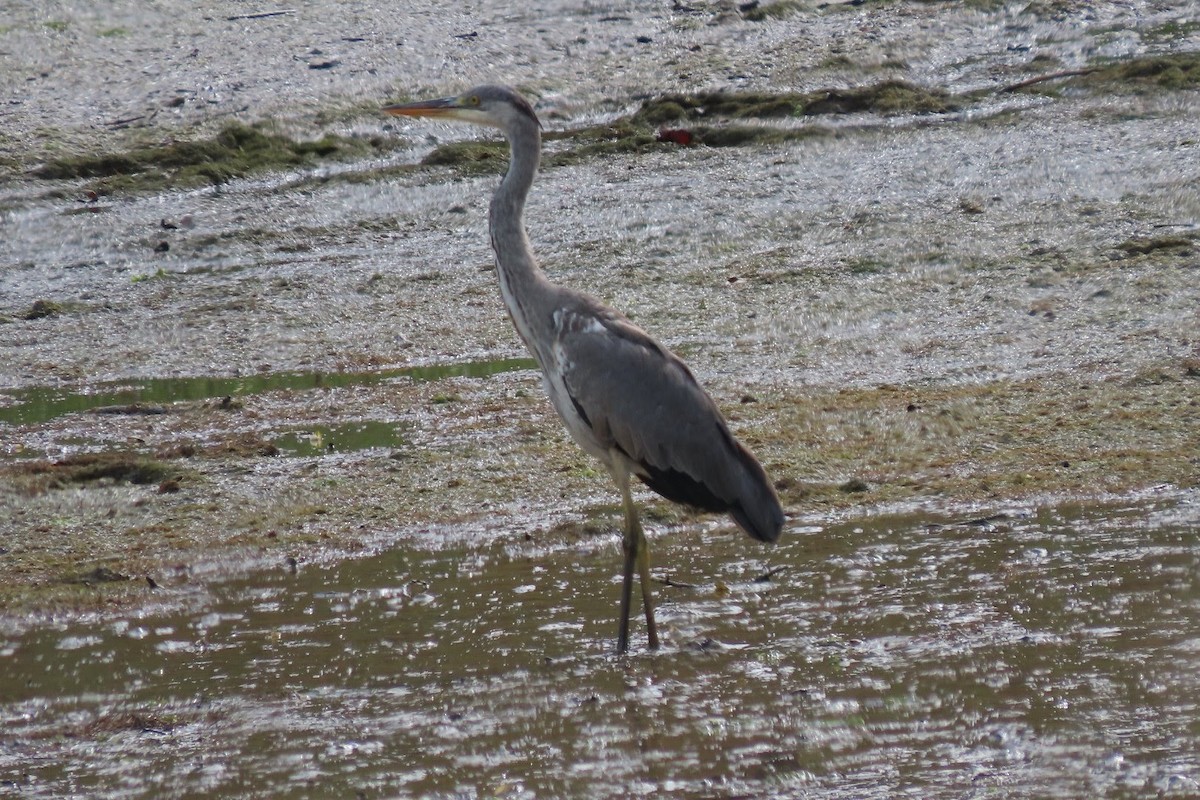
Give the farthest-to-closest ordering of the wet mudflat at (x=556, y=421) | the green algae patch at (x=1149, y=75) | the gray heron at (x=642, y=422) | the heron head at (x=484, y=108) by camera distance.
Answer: the green algae patch at (x=1149, y=75)
the heron head at (x=484, y=108)
the gray heron at (x=642, y=422)
the wet mudflat at (x=556, y=421)

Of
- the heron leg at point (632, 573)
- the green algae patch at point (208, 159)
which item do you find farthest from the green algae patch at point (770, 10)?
the heron leg at point (632, 573)

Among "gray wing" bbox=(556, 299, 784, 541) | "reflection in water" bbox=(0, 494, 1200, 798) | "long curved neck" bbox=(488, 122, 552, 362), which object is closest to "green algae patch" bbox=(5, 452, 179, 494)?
"reflection in water" bbox=(0, 494, 1200, 798)

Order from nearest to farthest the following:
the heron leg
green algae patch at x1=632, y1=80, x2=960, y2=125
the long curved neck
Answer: the heron leg < the long curved neck < green algae patch at x1=632, y1=80, x2=960, y2=125

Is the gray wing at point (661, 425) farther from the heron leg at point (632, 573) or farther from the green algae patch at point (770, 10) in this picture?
the green algae patch at point (770, 10)

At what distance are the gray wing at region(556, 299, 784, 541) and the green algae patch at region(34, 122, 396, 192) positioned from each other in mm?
7275

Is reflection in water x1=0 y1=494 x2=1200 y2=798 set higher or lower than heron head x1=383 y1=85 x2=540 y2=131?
lower

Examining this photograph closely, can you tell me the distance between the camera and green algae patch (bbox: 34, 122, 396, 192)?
12844 millimetres

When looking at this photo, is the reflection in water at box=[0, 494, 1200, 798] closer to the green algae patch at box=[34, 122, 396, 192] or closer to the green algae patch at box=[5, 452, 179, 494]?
the green algae patch at box=[5, 452, 179, 494]

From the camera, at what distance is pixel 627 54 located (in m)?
14.6

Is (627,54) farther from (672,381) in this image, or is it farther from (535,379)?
(672,381)

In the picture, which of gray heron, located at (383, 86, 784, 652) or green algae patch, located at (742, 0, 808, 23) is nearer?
gray heron, located at (383, 86, 784, 652)

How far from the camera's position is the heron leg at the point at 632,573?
19.4 ft

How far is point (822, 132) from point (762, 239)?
6.76 ft

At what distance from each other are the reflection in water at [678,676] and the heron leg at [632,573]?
0.08 m
